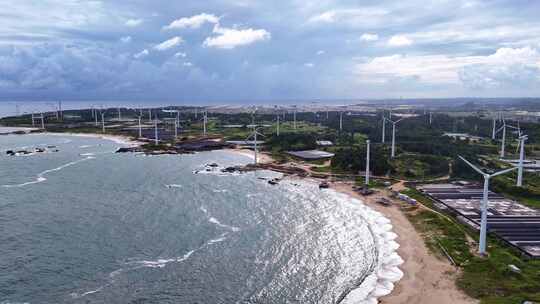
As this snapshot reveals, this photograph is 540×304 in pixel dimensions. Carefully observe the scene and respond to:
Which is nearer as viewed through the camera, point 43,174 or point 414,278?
point 414,278

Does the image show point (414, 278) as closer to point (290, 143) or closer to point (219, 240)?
point (219, 240)

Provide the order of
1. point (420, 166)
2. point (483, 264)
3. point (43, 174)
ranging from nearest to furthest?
point (483, 264), point (43, 174), point (420, 166)

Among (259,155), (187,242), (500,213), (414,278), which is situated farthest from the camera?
(259,155)

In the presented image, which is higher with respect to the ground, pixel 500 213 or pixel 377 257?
pixel 500 213

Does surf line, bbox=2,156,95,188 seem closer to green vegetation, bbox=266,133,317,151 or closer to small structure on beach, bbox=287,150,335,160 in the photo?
green vegetation, bbox=266,133,317,151

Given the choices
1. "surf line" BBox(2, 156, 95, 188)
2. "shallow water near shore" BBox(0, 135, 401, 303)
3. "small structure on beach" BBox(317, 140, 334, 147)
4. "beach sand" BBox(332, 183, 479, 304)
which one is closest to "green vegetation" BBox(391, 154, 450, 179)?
"shallow water near shore" BBox(0, 135, 401, 303)

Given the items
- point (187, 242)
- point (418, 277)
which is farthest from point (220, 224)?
point (418, 277)
